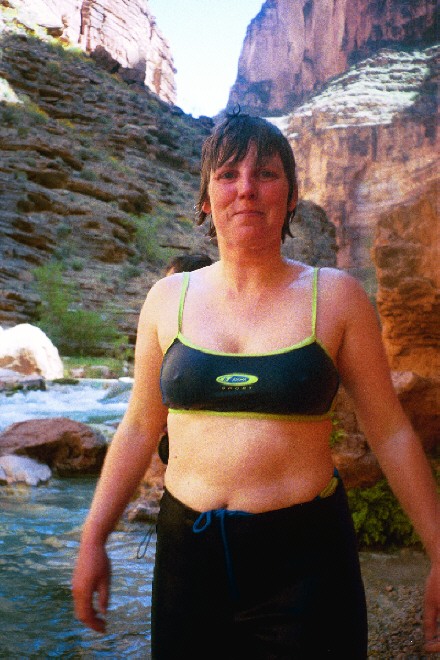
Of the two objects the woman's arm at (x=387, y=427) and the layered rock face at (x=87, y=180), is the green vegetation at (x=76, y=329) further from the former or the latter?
the woman's arm at (x=387, y=427)

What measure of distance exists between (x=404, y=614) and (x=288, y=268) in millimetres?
1647

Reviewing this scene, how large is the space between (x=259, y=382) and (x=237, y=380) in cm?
4

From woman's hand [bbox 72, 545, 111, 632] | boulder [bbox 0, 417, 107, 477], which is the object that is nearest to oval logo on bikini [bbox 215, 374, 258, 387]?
woman's hand [bbox 72, 545, 111, 632]

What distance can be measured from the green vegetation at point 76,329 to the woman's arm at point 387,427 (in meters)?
15.6

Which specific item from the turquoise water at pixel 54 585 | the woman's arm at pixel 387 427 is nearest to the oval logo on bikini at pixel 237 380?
the woman's arm at pixel 387 427

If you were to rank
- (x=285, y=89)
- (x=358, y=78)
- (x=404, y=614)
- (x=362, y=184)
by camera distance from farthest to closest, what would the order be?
(x=285, y=89)
(x=358, y=78)
(x=362, y=184)
(x=404, y=614)

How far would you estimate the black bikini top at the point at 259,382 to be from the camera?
1.16m

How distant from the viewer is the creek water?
8.48ft

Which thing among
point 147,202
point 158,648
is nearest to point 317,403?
point 158,648

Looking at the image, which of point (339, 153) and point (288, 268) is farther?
point (339, 153)

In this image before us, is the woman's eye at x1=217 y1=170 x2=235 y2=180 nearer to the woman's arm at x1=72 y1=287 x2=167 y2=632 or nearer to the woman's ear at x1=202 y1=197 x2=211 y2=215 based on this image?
the woman's ear at x1=202 y1=197 x2=211 y2=215

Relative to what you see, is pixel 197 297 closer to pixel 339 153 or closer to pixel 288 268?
pixel 288 268

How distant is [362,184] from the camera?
169 feet

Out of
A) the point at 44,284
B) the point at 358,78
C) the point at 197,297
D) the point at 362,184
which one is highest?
the point at 358,78
